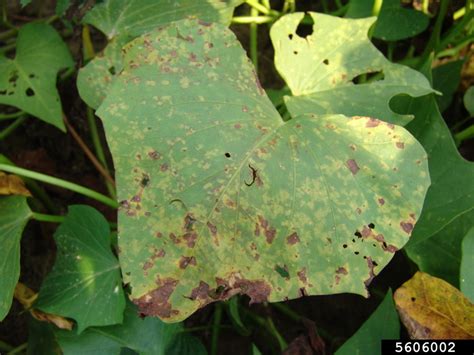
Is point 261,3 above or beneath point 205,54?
beneath

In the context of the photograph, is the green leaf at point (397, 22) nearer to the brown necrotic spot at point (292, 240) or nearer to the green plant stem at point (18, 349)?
the brown necrotic spot at point (292, 240)

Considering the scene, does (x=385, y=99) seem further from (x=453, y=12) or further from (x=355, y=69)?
(x=453, y=12)

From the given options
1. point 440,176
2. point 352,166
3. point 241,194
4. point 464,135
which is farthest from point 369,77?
point 241,194

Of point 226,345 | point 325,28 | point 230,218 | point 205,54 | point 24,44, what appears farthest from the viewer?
point 226,345

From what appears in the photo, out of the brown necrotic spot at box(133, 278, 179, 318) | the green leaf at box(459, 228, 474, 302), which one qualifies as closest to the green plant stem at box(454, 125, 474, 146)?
the green leaf at box(459, 228, 474, 302)

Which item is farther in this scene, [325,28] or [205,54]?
[325,28]

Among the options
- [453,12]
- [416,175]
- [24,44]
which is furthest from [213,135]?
[453,12]

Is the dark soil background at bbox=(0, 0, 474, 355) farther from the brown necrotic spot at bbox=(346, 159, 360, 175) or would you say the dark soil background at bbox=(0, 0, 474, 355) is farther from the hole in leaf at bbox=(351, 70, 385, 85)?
the brown necrotic spot at bbox=(346, 159, 360, 175)
